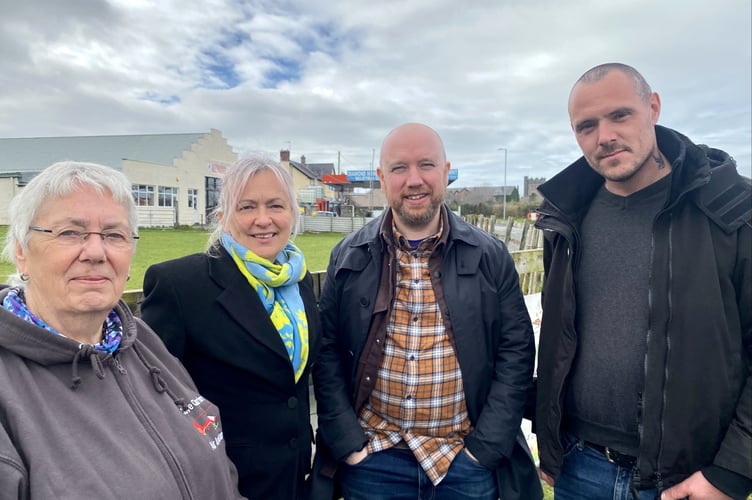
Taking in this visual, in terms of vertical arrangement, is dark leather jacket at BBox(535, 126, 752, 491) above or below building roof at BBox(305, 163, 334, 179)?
below

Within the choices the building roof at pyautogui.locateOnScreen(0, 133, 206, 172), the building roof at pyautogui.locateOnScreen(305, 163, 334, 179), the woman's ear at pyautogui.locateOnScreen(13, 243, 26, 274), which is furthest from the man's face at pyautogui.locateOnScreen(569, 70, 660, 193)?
the building roof at pyautogui.locateOnScreen(305, 163, 334, 179)

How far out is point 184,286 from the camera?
209cm

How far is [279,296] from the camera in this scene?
91.4 inches

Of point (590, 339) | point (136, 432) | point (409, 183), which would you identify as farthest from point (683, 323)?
point (136, 432)

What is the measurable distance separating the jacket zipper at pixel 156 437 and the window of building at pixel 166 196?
3302cm

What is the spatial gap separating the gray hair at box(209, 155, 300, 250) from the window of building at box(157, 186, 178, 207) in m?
32.3

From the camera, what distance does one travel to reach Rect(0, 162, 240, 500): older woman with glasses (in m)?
1.29

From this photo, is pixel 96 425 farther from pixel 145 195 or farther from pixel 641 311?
pixel 145 195

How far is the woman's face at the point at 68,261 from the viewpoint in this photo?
152cm

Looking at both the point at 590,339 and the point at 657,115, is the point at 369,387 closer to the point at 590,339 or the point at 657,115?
the point at 590,339

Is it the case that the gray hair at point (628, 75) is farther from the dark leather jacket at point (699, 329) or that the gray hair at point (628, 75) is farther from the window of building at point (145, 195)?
the window of building at point (145, 195)

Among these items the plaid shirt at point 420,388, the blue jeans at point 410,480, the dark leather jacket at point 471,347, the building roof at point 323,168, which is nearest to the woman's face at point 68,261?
the dark leather jacket at point 471,347

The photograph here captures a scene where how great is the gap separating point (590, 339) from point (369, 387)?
3.69 feet

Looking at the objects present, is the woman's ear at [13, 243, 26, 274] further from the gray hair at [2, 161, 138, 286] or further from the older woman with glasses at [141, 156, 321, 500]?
the older woman with glasses at [141, 156, 321, 500]
